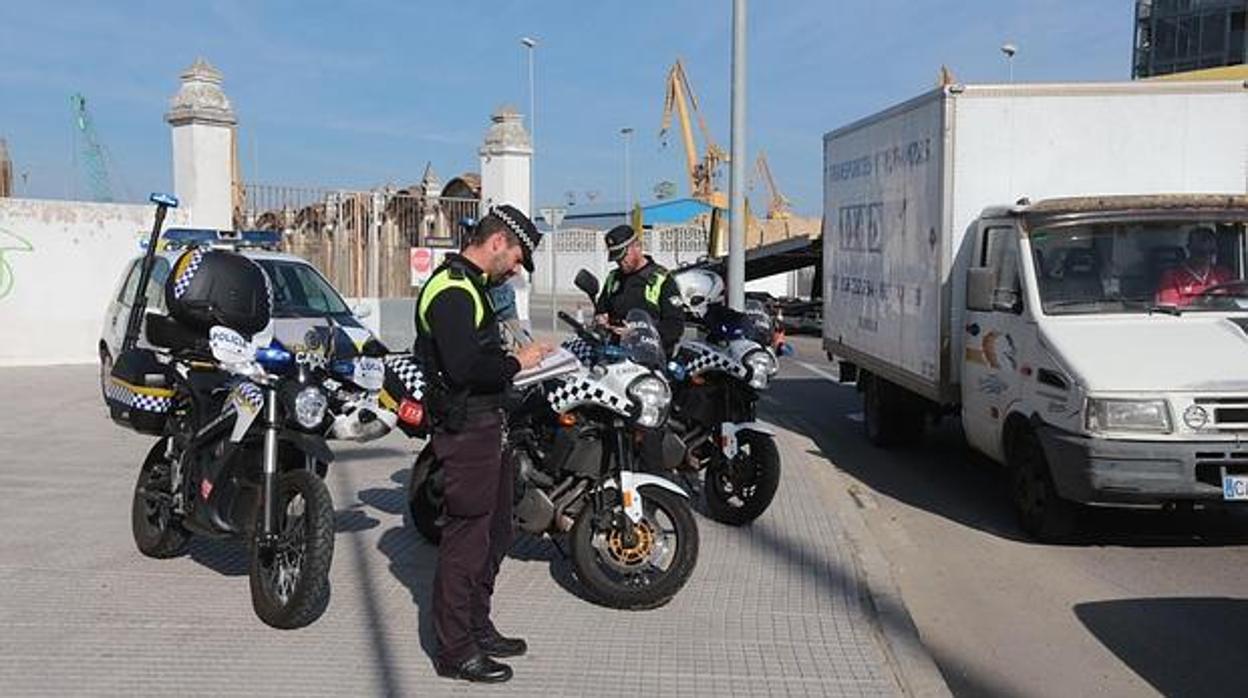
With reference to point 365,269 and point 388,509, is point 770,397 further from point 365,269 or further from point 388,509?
point 388,509

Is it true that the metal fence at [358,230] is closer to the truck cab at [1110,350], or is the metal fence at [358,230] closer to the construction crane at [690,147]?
the truck cab at [1110,350]

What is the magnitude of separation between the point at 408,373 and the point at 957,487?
5176 millimetres

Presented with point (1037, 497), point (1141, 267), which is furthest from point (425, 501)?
point (1141, 267)

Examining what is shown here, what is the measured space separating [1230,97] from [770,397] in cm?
766

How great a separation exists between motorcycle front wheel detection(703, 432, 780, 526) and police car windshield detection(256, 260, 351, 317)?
534 centimetres

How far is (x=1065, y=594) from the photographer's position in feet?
20.7

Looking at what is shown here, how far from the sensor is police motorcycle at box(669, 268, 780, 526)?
7141 mm

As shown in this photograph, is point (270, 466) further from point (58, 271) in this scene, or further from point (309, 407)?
point (58, 271)

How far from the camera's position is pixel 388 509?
302 inches

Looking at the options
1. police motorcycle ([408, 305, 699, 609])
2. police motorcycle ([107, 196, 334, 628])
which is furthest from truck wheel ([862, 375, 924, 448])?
police motorcycle ([107, 196, 334, 628])

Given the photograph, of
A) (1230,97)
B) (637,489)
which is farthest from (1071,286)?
(637,489)

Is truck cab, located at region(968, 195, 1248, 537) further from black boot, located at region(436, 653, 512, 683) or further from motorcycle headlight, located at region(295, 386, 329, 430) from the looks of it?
motorcycle headlight, located at region(295, 386, 329, 430)

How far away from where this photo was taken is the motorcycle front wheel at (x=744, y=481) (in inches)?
281

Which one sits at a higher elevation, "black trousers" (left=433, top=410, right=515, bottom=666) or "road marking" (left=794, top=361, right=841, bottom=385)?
"black trousers" (left=433, top=410, right=515, bottom=666)
